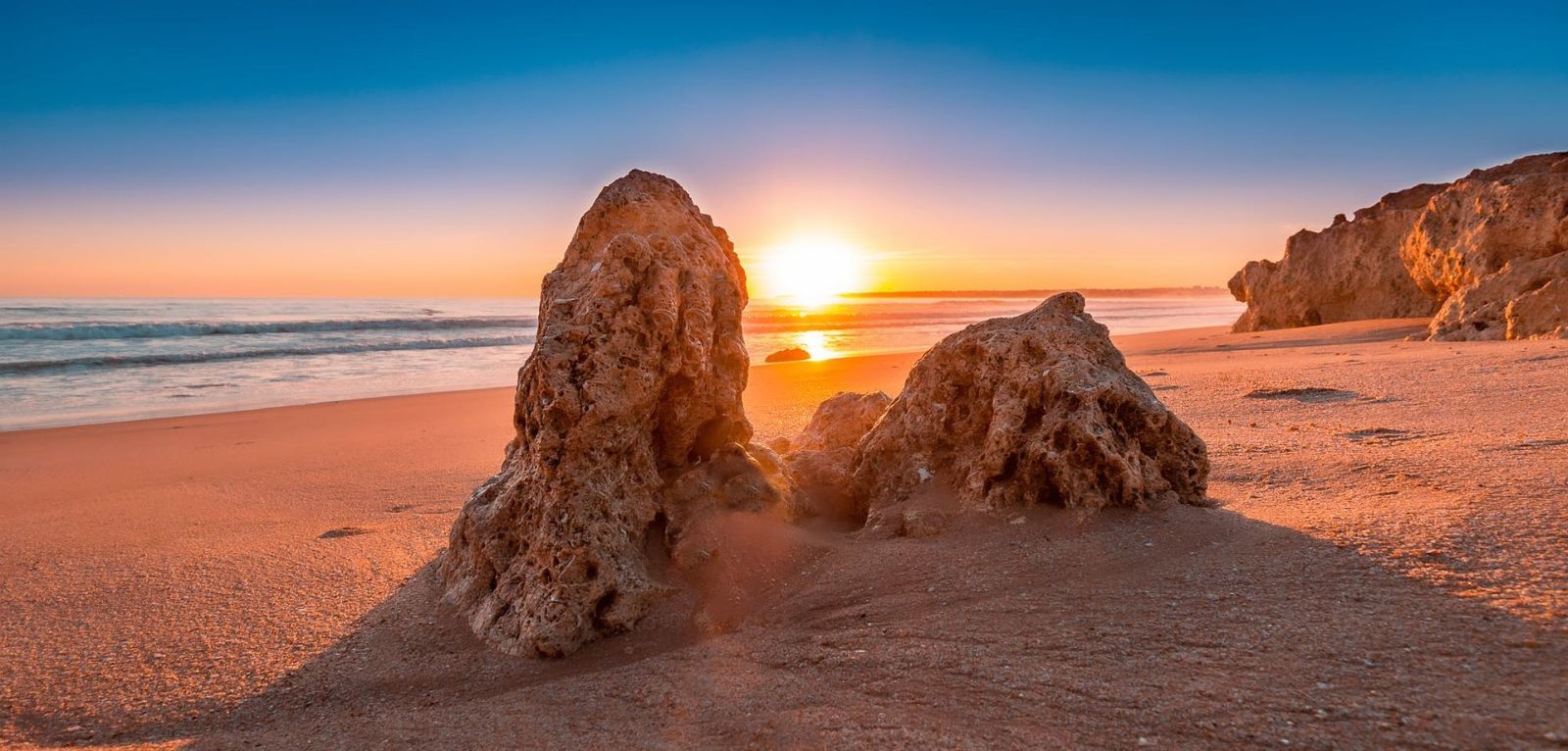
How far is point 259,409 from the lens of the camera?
14492mm

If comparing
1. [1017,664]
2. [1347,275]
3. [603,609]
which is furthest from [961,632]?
[1347,275]

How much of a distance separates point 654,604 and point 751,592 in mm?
489

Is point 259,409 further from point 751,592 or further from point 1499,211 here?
point 1499,211

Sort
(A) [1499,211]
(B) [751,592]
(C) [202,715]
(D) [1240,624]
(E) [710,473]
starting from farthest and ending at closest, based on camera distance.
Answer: (A) [1499,211] < (E) [710,473] < (B) [751,592] < (C) [202,715] < (D) [1240,624]

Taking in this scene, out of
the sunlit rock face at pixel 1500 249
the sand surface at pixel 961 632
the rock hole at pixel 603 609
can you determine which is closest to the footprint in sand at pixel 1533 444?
the sand surface at pixel 961 632

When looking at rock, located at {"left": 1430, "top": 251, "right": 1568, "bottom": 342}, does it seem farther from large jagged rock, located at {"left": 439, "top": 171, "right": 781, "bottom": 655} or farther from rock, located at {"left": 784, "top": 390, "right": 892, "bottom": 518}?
large jagged rock, located at {"left": 439, "top": 171, "right": 781, "bottom": 655}

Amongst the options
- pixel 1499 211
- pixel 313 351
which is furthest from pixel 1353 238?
pixel 313 351

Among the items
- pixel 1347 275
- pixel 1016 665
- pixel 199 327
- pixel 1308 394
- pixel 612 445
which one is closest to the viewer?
pixel 1016 665

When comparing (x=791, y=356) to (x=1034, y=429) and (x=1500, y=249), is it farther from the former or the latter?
(x=1034, y=429)

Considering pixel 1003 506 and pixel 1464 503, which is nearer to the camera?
pixel 1464 503

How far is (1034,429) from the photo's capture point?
14.9 ft

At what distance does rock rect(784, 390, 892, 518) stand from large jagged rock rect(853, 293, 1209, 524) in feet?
0.75

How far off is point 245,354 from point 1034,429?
1095 inches

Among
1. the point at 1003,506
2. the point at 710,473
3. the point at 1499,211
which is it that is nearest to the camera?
the point at 1003,506
